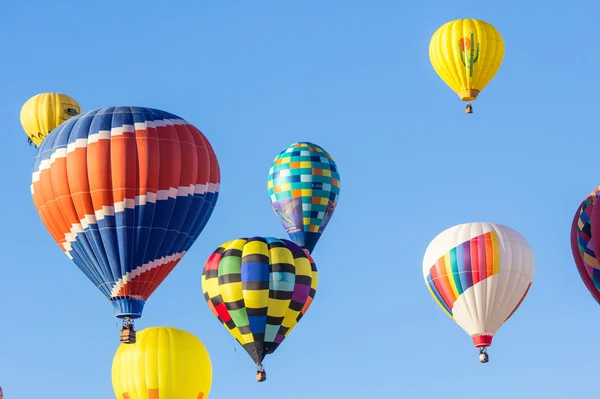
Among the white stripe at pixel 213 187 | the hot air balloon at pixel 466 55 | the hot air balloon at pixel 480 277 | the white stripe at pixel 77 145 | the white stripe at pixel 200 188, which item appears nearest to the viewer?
the white stripe at pixel 77 145

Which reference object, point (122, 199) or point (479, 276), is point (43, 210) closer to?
point (122, 199)

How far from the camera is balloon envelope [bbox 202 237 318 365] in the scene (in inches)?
1719

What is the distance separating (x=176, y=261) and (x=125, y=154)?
111 inches

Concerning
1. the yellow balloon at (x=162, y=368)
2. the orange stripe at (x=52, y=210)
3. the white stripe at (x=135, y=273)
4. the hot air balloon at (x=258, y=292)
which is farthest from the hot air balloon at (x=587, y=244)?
the orange stripe at (x=52, y=210)

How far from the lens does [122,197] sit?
136ft

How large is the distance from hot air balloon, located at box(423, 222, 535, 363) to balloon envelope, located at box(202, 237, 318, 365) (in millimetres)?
3362

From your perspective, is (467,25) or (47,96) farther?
(47,96)

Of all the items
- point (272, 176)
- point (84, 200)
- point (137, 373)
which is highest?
point (272, 176)

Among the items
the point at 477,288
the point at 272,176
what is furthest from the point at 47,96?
the point at 477,288

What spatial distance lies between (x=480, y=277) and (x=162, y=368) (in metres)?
8.11

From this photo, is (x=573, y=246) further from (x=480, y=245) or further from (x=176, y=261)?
(x=176, y=261)

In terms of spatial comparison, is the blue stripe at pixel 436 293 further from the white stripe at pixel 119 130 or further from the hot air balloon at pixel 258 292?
the white stripe at pixel 119 130

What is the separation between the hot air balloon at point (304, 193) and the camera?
5100 centimetres

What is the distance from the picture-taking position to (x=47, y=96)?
56.5 meters
